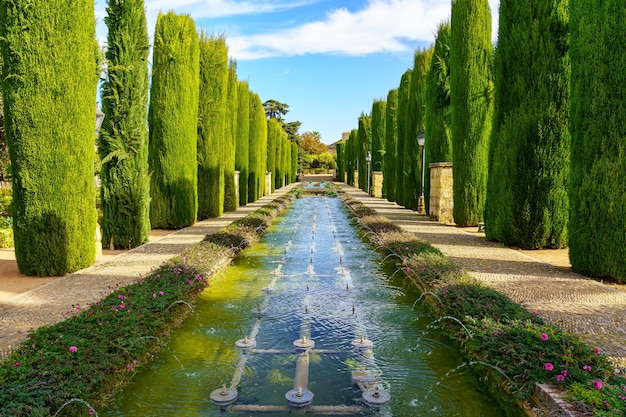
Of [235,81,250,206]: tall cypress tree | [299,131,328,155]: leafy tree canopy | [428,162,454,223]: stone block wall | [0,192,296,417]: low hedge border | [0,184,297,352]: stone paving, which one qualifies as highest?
[299,131,328,155]: leafy tree canopy

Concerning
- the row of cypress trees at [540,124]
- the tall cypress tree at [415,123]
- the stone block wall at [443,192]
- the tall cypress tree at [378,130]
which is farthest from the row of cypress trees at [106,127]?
the tall cypress tree at [378,130]

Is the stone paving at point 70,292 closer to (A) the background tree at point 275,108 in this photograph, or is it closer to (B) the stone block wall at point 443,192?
(B) the stone block wall at point 443,192

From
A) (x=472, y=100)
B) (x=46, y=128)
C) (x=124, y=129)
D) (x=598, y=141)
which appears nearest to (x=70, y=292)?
(x=46, y=128)

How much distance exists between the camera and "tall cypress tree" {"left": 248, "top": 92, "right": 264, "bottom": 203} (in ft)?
76.2

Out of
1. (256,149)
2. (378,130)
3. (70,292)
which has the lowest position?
(70,292)

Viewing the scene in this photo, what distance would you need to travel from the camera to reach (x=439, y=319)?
4.82 metres

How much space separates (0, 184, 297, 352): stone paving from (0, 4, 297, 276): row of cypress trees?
582mm

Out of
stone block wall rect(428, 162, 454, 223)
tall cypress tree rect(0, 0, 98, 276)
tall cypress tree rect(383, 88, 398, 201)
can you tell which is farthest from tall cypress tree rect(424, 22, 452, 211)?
tall cypress tree rect(0, 0, 98, 276)

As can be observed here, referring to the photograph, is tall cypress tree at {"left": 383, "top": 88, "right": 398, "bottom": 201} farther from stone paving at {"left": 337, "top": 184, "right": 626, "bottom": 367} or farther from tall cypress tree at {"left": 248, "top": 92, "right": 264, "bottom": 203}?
stone paving at {"left": 337, "top": 184, "right": 626, "bottom": 367}

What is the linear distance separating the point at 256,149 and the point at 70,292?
18.4 m

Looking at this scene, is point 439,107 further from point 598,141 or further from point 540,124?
point 598,141

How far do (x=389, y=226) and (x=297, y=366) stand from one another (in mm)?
7953

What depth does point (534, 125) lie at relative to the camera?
30.1 ft

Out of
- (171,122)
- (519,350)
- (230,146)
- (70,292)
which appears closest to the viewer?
(519,350)
